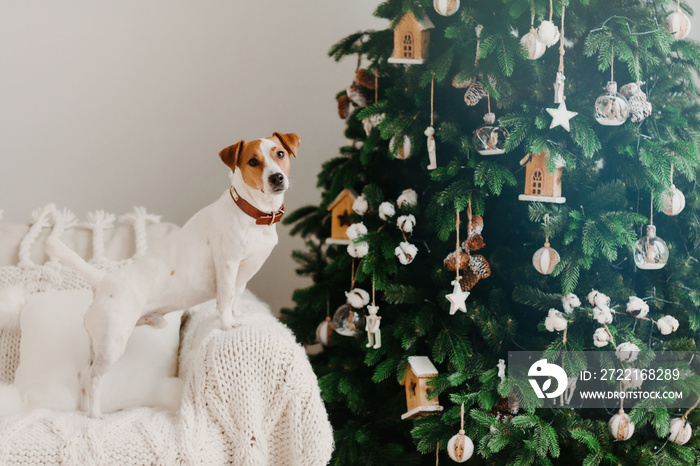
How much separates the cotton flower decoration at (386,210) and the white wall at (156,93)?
2.95 ft

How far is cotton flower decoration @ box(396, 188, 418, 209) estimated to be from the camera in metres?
1.63

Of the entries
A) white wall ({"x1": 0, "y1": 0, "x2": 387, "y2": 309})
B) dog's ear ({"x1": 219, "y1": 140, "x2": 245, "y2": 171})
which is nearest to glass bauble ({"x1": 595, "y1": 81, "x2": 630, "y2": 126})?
dog's ear ({"x1": 219, "y1": 140, "x2": 245, "y2": 171})

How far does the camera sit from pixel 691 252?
5.22ft

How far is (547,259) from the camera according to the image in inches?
57.4

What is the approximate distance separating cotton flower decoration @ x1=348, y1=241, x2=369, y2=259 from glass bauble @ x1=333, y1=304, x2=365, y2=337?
0.64ft

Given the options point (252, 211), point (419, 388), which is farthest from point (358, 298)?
point (252, 211)

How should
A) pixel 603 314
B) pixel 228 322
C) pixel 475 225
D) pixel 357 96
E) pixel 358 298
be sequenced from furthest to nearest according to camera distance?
pixel 357 96, pixel 358 298, pixel 475 225, pixel 603 314, pixel 228 322

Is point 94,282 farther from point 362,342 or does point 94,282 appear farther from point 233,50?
point 233,50

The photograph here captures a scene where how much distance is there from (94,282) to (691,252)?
1548 millimetres

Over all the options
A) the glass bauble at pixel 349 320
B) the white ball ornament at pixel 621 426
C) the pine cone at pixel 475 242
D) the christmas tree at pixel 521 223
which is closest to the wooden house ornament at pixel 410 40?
the christmas tree at pixel 521 223

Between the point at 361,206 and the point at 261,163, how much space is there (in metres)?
0.54

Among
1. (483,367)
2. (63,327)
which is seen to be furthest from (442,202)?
(63,327)

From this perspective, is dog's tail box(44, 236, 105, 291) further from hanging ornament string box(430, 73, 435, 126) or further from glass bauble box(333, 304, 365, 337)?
hanging ornament string box(430, 73, 435, 126)

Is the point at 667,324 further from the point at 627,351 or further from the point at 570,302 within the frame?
the point at 570,302
